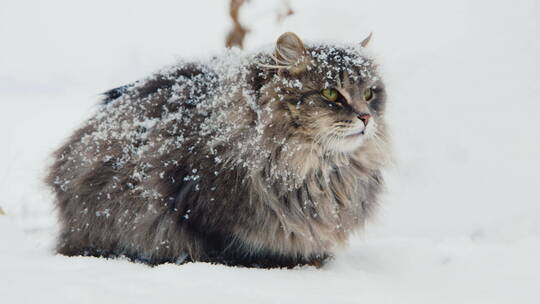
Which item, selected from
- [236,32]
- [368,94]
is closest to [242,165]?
[368,94]

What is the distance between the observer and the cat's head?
230 centimetres

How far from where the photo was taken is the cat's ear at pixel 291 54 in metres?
2.35

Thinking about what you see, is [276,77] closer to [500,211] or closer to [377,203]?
[377,203]

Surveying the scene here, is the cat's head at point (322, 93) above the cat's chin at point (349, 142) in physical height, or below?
above

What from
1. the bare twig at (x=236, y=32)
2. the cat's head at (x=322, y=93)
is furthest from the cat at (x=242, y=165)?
the bare twig at (x=236, y=32)

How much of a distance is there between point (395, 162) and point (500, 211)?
110 cm

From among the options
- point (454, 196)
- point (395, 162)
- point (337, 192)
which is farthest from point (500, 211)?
point (337, 192)

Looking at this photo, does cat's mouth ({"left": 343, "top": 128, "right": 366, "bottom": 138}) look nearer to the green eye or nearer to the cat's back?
the green eye

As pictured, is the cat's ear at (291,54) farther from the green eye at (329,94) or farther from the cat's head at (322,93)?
the green eye at (329,94)

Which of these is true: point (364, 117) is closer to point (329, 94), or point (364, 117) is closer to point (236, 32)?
point (329, 94)

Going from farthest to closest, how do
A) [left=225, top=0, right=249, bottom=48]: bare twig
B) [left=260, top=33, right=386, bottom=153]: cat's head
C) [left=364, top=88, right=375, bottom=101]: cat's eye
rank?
[left=225, top=0, right=249, bottom=48]: bare twig
[left=364, top=88, right=375, bottom=101]: cat's eye
[left=260, top=33, right=386, bottom=153]: cat's head

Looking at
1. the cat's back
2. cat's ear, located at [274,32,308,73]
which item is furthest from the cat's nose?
the cat's back

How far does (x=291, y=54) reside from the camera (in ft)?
7.77

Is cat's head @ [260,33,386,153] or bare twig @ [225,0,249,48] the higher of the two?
bare twig @ [225,0,249,48]
